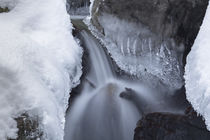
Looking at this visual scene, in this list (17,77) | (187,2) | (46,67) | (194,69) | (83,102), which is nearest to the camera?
(17,77)

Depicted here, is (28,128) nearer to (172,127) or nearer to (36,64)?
(36,64)

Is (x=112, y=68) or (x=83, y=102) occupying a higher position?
(x=112, y=68)

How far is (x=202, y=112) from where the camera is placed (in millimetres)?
2973

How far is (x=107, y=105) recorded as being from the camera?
13.9 ft

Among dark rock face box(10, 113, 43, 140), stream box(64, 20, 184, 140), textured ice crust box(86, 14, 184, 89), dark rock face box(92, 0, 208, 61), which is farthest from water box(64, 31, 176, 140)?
dark rock face box(10, 113, 43, 140)

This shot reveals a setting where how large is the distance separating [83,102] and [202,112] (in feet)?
6.97

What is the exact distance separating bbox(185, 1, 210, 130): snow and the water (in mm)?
1099

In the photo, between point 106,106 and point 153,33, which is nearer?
point 106,106

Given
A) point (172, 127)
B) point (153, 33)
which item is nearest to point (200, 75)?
point (172, 127)

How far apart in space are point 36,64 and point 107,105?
6.62 ft

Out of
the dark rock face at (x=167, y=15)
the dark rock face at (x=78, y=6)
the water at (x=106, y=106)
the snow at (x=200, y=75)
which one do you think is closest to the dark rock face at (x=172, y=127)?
the snow at (x=200, y=75)

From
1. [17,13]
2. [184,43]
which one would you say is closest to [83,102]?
[17,13]

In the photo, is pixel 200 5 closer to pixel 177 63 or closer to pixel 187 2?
pixel 187 2

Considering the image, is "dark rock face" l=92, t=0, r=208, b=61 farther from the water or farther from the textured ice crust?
the water
